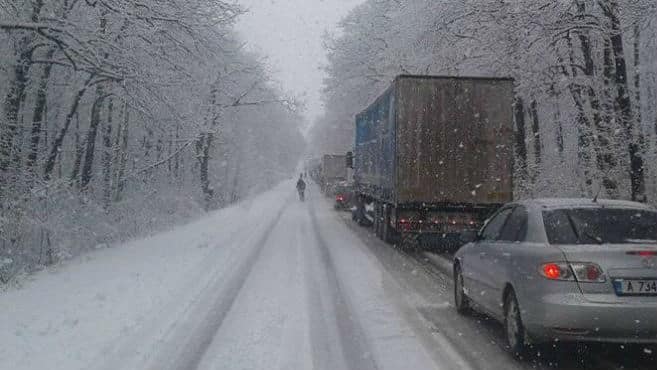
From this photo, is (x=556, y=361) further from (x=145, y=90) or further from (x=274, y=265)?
(x=145, y=90)

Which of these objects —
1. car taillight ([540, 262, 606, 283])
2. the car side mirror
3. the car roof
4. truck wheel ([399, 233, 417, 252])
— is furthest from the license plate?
truck wheel ([399, 233, 417, 252])

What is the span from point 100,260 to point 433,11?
44.2 ft

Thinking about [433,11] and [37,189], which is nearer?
[37,189]

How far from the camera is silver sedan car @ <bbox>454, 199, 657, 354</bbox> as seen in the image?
584 centimetres

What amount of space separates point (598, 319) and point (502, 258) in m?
1.39

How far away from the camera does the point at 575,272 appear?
5965 millimetres

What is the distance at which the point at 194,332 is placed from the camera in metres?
7.68

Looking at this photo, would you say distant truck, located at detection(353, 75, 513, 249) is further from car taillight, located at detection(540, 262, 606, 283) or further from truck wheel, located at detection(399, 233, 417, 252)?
car taillight, located at detection(540, 262, 606, 283)

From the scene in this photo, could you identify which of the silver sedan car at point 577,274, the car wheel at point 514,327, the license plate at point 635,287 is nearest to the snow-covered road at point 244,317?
the car wheel at point 514,327

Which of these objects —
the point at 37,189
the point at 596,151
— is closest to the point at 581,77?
the point at 596,151

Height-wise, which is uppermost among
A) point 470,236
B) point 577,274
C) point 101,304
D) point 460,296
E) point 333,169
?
point 333,169

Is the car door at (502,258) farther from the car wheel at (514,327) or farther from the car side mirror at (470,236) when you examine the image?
the car side mirror at (470,236)

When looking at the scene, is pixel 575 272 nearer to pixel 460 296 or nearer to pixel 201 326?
pixel 460 296

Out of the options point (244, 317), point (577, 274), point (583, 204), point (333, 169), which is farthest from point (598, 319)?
point (333, 169)
